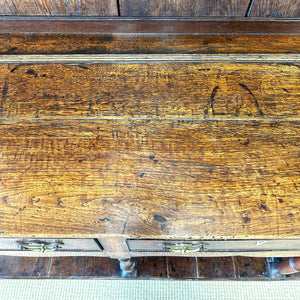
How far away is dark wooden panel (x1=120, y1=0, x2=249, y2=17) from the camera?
92 cm

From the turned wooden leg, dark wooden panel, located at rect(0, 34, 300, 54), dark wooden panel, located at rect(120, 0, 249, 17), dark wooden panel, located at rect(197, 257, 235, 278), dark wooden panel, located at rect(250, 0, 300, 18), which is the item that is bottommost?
the turned wooden leg

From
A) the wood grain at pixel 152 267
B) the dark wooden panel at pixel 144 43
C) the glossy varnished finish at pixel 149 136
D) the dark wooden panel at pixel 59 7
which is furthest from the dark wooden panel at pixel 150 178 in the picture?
the wood grain at pixel 152 267

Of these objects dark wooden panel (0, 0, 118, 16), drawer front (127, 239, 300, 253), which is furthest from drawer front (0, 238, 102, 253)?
dark wooden panel (0, 0, 118, 16)

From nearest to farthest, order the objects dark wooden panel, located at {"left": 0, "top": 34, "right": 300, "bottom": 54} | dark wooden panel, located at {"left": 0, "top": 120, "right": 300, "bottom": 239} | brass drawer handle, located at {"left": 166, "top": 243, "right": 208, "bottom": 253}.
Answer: dark wooden panel, located at {"left": 0, "top": 120, "right": 300, "bottom": 239}, brass drawer handle, located at {"left": 166, "top": 243, "right": 208, "bottom": 253}, dark wooden panel, located at {"left": 0, "top": 34, "right": 300, "bottom": 54}

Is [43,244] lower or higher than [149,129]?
lower

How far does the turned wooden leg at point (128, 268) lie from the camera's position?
1.06 meters

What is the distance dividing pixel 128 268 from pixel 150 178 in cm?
66

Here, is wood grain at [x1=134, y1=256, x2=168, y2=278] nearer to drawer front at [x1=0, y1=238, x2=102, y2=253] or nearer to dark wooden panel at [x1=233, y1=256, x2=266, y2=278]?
dark wooden panel at [x1=233, y1=256, x2=266, y2=278]

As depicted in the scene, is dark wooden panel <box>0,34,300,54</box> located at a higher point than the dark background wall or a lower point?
lower

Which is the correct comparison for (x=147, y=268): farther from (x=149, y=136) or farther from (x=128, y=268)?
(x=149, y=136)

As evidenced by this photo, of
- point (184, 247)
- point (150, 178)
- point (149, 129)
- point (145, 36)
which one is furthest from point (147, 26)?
point (184, 247)

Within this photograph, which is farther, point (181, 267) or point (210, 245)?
point (181, 267)

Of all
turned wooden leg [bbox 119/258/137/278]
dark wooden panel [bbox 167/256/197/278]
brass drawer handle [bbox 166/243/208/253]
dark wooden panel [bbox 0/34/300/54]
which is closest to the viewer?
brass drawer handle [bbox 166/243/208/253]

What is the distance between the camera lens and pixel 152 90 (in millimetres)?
795
